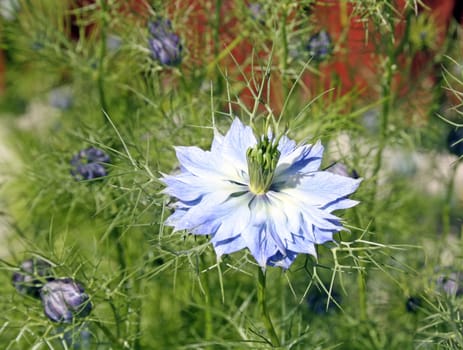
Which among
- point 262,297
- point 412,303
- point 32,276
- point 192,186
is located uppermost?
point 192,186

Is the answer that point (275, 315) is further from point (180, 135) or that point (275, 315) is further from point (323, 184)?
point (323, 184)

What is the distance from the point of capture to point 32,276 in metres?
1.00

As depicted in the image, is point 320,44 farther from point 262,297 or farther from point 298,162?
point 262,297

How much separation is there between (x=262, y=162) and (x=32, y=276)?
17.3 inches

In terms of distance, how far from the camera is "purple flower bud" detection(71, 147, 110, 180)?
109 cm

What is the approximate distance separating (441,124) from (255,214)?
30.6 inches

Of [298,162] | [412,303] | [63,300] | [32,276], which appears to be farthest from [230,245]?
[412,303]

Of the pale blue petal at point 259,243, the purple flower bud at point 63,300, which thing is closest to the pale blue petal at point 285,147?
the pale blue petal at point 259,243

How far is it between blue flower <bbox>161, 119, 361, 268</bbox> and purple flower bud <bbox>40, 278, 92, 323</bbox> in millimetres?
228

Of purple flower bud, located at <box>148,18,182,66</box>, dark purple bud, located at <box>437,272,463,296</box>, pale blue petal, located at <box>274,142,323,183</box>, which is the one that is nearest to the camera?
pale blue petal, located at <box>274,142,323,183</box>

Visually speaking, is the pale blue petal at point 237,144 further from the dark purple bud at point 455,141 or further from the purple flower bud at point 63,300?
the dark purple bud at point 455,141

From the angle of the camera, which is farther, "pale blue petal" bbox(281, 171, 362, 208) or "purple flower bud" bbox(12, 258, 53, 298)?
"purple flower bud" bbox(12, 258, 53, 298)

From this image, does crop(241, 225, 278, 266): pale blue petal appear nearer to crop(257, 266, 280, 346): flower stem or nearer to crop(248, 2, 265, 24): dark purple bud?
crop(257, 266, 280, 346): flower stem

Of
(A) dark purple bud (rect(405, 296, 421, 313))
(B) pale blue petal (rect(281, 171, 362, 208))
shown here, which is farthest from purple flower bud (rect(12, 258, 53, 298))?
(A) dark purple bud (rect(405, 296, 421, 313))
